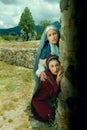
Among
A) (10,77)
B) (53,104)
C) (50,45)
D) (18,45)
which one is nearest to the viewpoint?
(50,45)

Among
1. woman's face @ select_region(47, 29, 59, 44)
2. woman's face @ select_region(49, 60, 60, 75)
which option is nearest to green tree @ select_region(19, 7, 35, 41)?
woman's face @ select_region(47, 29, 59, 44)

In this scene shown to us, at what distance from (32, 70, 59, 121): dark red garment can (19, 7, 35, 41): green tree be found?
42.4 m

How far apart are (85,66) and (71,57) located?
0.11m

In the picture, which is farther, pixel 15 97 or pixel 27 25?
pixel 27 25

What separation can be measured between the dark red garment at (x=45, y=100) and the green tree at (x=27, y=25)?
4245cm

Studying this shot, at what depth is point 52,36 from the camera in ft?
29.0

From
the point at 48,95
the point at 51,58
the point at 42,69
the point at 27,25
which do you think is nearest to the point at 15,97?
the point at 48,95

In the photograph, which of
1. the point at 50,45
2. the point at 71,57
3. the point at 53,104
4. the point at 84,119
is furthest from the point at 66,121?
the point at 53,104

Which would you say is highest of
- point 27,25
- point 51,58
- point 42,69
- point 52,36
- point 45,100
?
point 27,25

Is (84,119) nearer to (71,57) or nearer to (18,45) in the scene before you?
(71,57)

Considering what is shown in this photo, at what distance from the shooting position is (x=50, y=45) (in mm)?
8930

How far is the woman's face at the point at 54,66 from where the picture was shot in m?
8.67

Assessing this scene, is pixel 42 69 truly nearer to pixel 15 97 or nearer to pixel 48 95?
pixel 48 95

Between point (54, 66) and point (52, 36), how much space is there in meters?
0.83
